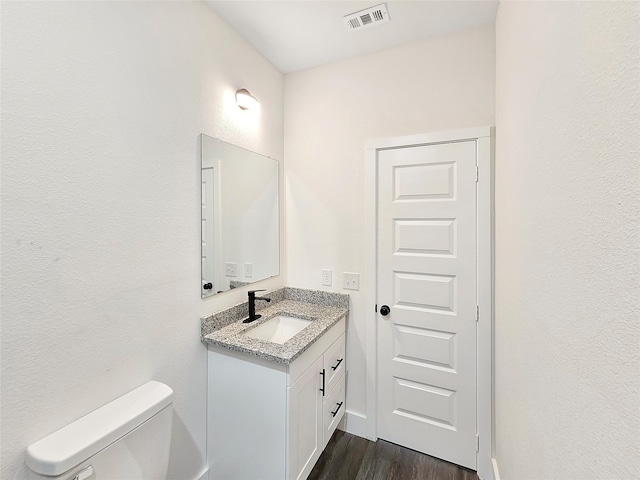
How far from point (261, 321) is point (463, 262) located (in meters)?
1.32

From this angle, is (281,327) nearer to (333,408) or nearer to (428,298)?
(333,408)

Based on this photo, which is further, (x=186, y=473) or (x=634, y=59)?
(x=186, y=473)

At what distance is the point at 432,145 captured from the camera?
69.9 inches

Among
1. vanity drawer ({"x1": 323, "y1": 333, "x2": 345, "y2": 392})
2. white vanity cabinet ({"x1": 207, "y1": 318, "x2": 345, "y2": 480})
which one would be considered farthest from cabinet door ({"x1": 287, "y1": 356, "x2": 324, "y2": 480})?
vanity drawer ({"x1": 323, "y1": 333, "x2": 345, "y2": 392})

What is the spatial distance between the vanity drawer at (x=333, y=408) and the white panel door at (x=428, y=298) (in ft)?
0.89

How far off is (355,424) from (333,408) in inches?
13.8

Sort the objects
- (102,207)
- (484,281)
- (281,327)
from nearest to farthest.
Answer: (102,207) < (484,281) < (281,327)

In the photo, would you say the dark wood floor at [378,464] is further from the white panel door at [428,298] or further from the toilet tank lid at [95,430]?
the toilet tank lid at [95,430]

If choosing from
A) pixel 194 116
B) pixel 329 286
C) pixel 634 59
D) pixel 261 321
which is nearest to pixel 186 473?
pixel 261 321

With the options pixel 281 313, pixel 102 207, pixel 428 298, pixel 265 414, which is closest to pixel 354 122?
pixel 428 298

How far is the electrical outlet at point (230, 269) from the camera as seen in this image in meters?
1.70

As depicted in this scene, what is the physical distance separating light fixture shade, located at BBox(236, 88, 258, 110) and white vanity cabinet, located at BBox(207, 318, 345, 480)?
57.9 inches

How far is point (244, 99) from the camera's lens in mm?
1727

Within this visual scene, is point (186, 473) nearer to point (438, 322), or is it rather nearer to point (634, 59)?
point (438, 322)
